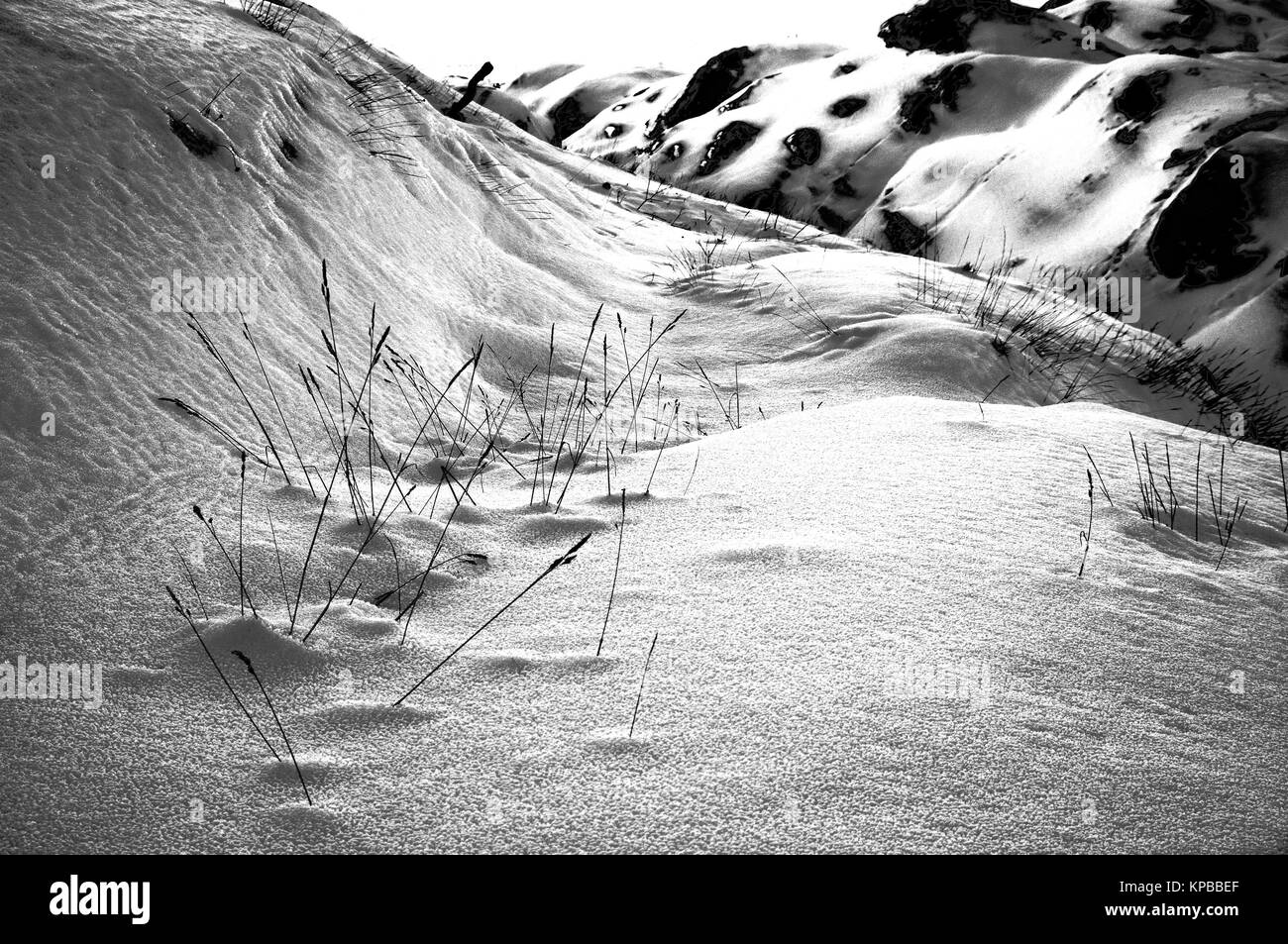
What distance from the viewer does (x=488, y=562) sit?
1801 millimetres

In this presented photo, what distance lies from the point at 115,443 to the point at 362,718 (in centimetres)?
94

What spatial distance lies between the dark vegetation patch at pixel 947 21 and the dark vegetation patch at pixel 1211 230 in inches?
261

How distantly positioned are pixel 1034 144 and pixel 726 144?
528cm

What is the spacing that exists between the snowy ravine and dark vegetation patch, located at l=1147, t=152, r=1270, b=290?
23.1 feet

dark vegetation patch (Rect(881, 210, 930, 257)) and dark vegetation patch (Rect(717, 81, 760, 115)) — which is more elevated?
dark vegetation patch (Rect(717, 81, 760, 115))

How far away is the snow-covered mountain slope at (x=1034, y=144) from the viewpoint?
28.9 feet

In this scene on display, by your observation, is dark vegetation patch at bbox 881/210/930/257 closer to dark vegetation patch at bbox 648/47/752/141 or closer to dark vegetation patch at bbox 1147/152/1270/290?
dark vegetation patch at bbox 1147/152/1270/290

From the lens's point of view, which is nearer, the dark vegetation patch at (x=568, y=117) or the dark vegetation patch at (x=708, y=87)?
the dark vegetation patch at (x=708, y=87)

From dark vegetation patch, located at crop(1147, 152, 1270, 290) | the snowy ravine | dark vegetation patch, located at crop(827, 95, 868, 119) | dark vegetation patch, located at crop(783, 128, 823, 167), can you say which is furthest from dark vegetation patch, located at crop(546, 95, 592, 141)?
the snowy ravine

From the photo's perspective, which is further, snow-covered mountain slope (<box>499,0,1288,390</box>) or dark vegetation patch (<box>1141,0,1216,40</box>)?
dark vegetation patch (<box>1141,0,1216,40</box>)

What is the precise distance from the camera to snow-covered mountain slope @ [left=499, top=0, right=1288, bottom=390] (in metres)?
8.81

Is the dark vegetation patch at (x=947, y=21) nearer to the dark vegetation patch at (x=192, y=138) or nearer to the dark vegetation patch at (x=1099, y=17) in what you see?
the dark vegetation patch at (x=1099, y=17)

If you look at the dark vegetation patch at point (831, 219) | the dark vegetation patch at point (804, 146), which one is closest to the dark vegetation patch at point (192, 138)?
the dark vegetation patch at point (831, 219)

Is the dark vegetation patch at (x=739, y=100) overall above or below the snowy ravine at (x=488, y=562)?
above
